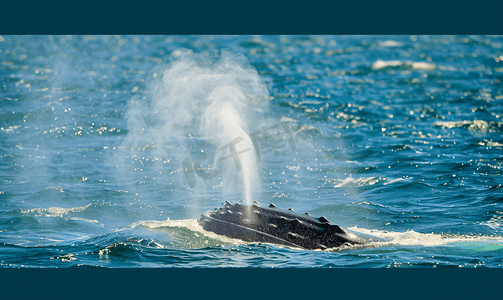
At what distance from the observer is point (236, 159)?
16609 millimetres

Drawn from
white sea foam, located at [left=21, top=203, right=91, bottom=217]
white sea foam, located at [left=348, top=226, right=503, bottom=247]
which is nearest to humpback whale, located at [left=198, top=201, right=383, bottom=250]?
white sea foam, located at [left=348, top=226, right=503, bottom=247]

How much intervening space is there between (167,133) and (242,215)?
10.1 meters

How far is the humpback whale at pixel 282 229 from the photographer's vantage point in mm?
10000

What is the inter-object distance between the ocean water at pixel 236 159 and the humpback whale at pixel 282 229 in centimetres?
20

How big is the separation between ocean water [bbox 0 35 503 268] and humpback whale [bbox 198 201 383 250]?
203 millimetres

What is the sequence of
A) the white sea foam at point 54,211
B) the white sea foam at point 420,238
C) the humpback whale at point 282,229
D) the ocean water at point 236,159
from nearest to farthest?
1. the humpback whale at point 282,229
2. the ocean water at point 236,159
3. the white sea foam at point 420,238
4. the white sea foam at point 54,211

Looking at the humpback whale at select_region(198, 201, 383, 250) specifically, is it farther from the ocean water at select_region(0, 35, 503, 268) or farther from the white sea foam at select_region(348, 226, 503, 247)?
the white sea foam at select_region(348, 226, 503, 247)

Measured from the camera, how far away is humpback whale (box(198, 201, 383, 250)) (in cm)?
1000

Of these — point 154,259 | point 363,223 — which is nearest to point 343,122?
point 363,223

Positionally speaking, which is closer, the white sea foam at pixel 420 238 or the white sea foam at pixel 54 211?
the white sea foam at pixel 420 238

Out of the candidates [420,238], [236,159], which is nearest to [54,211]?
[236,159]

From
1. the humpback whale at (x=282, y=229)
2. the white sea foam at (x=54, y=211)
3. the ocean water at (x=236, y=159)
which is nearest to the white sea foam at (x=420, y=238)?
the ocean water at (x=236, y=159)

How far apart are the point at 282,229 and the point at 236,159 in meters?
6.65

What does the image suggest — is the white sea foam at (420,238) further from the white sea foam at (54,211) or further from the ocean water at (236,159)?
the white sea foam at (54,211)
